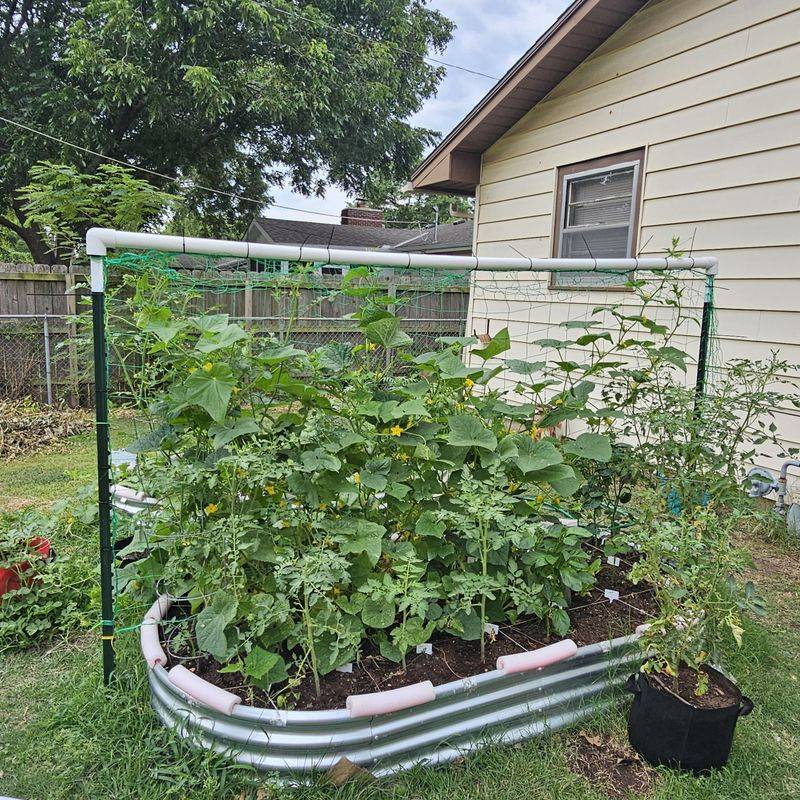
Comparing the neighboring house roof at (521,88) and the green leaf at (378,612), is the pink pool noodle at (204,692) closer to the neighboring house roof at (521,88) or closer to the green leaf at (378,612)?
the green leaf at (378,612)

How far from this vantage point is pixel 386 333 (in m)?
2.19

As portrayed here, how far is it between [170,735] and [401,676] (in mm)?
680

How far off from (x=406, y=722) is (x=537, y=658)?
1.45ft

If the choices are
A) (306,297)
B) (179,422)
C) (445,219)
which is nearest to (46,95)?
(306,297)

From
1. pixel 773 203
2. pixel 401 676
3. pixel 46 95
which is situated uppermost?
pixel 46 95

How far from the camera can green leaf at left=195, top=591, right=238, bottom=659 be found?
172cm

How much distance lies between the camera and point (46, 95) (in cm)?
1011

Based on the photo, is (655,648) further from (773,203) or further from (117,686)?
(773,203)

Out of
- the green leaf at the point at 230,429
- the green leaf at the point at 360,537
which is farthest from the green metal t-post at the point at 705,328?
the green leaf at the point at 230,429

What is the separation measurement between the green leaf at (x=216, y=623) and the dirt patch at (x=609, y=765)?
106cm

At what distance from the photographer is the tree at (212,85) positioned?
31.9ft

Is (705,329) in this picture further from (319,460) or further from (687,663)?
(319,460)

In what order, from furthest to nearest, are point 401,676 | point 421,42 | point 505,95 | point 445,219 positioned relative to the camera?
point 445,219, point 421,42, point 505,95, point 401,676

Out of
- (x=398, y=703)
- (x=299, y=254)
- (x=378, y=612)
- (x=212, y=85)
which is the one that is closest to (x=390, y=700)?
(x=398, y=703)
